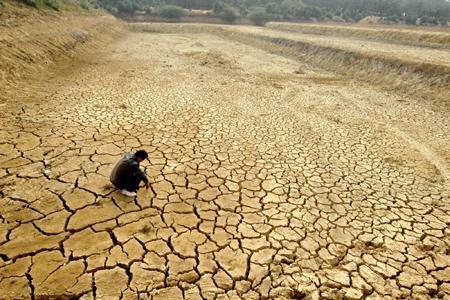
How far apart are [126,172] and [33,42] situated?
8.80 m

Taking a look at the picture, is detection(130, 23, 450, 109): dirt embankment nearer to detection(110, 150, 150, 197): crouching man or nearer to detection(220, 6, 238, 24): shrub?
detection(110, 150, 150, 197): crouching man

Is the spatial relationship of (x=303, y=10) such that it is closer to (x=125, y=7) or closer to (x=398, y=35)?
(x=125, y=7)

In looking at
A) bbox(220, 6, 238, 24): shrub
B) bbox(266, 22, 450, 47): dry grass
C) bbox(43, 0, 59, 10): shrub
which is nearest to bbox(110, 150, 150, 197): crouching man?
bbox(43, 0, 59, 10): shrub

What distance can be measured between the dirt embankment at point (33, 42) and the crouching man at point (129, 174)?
4627 millimetres

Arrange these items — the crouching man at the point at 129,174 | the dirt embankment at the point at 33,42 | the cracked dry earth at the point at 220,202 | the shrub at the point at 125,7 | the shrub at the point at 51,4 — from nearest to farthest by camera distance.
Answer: the cracked dry earth at the point at 220,202
the crouching man at the point at 129,174
the dirt embankment at the point at 33,42
the shrub at the point at 51,4
the shrub at the point at 125,7

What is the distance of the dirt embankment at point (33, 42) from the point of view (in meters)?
7.98

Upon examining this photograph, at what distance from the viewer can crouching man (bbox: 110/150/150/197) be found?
3910 mm

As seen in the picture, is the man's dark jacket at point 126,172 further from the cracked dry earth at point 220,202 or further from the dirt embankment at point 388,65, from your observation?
the dirt embankment at point 388,65

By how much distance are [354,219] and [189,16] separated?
136 ft

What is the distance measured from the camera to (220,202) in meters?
4.20

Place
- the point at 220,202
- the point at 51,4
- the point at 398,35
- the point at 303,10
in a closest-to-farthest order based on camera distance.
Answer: the point at 220,202, the point at 51,4, the point at 398,35, the point at 303,10

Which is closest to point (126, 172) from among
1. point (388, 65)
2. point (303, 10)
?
point (388, 65)

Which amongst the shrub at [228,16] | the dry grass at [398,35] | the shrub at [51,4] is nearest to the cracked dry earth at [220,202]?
the shrub at [51,4]

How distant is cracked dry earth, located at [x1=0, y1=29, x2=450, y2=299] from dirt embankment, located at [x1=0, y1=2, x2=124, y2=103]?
41.5 inches
